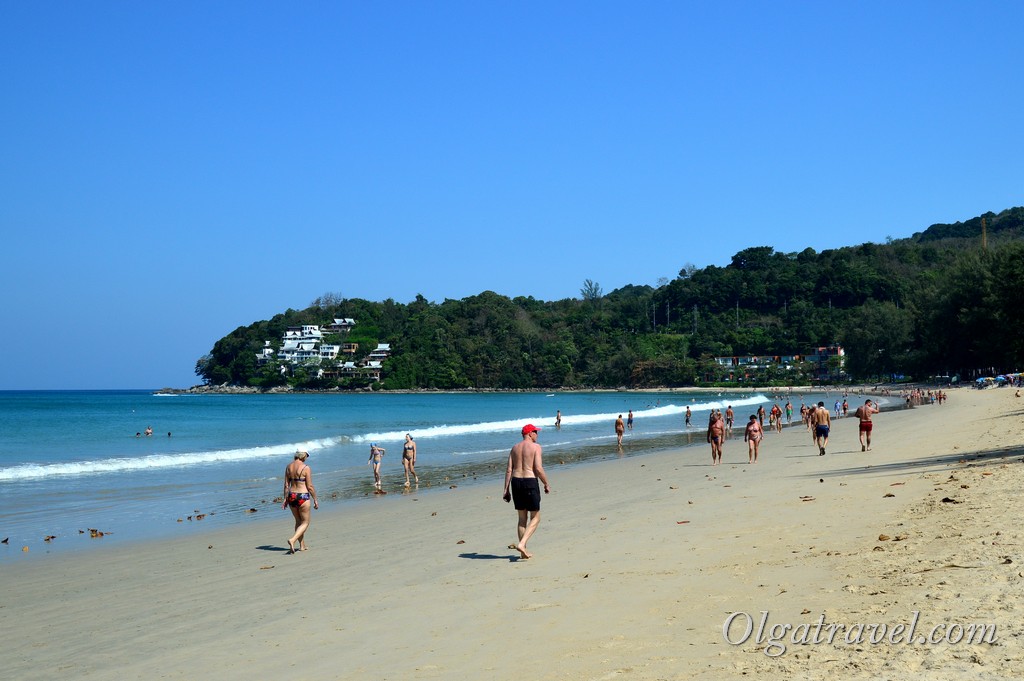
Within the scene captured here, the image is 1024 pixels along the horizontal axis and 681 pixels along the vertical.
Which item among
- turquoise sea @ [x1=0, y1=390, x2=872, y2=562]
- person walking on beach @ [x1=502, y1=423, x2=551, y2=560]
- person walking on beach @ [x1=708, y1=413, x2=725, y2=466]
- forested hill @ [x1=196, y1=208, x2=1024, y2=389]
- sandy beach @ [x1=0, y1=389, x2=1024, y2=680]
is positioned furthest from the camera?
forested hill @ [x1=196, y1=208, x2=1024, y2=389]

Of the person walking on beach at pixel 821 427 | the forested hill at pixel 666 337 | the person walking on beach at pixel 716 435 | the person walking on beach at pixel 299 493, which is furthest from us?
the forested hill at pixel 666 337

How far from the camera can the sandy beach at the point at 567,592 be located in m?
5.82

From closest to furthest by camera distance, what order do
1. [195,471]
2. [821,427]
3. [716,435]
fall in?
[716,435] < [821,427] < [195,471]

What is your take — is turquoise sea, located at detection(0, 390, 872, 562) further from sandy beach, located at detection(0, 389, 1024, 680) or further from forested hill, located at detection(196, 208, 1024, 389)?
forested hill, located at detection(196, 208, 1024, 389)

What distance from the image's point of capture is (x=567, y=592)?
8055 mm

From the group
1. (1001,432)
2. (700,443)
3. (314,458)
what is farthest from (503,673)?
(700,443)

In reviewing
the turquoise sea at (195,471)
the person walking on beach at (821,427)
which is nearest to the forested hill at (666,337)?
the turquoise sea at (195,471)

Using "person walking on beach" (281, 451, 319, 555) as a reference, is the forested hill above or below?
above

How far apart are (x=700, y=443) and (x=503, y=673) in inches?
1163

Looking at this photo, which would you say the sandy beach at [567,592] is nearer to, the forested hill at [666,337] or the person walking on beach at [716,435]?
the person walking on beach at [716,435]

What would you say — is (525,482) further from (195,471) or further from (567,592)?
(195,471)

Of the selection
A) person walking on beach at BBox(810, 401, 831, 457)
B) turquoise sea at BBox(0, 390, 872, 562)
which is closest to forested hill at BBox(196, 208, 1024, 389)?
turquoise sea at BBox(0, 390, 872, 562)

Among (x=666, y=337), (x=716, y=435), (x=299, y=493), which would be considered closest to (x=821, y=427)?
(x=716, y=435)

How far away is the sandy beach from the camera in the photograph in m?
5.82
